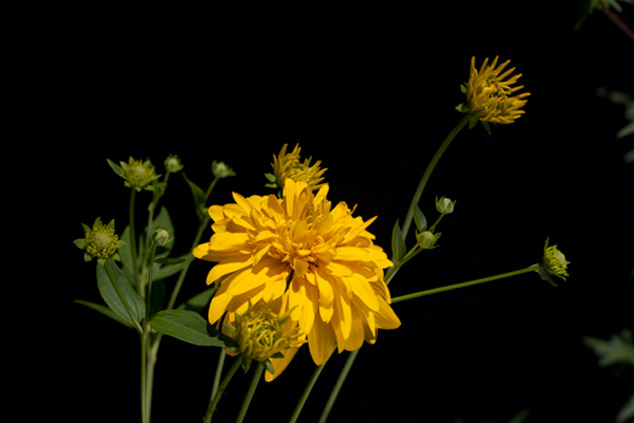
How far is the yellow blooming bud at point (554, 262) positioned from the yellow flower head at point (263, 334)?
0.26m

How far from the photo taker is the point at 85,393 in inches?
38.4

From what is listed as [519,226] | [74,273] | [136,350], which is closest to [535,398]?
[519,226]

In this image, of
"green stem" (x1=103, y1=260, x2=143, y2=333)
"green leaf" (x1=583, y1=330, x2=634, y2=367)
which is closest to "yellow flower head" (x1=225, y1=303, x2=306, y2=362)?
"green stem" (x1=103, y1=260, x2=143, y2=333)

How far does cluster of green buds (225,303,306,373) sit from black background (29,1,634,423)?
0.56 m

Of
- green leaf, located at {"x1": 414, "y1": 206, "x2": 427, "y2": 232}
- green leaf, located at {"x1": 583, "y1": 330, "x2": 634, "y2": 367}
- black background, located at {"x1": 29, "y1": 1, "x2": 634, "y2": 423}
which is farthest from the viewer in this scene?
green leaf, located at {"x1": 583, "y1": 330, "x2": 634, "y2": 367}

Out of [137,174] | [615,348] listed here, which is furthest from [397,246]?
[615,348]

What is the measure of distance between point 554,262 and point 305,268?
0.25 meters

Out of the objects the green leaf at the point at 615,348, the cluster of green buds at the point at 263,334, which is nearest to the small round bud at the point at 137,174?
the cluster of green buds at the point at 263,334

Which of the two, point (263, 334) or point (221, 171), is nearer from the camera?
point (263, 334)

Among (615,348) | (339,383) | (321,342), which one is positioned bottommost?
(615,348)

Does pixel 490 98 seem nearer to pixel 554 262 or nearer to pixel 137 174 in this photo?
pixel 554 262

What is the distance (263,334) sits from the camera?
0.40 meters

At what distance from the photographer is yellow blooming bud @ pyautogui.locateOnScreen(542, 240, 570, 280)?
0.51 metres

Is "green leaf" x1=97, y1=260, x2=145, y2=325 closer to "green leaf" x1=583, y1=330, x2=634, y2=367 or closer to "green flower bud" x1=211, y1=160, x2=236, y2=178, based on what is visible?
"green flower bud" x1=211, y1=160, x2=236, y2=178
